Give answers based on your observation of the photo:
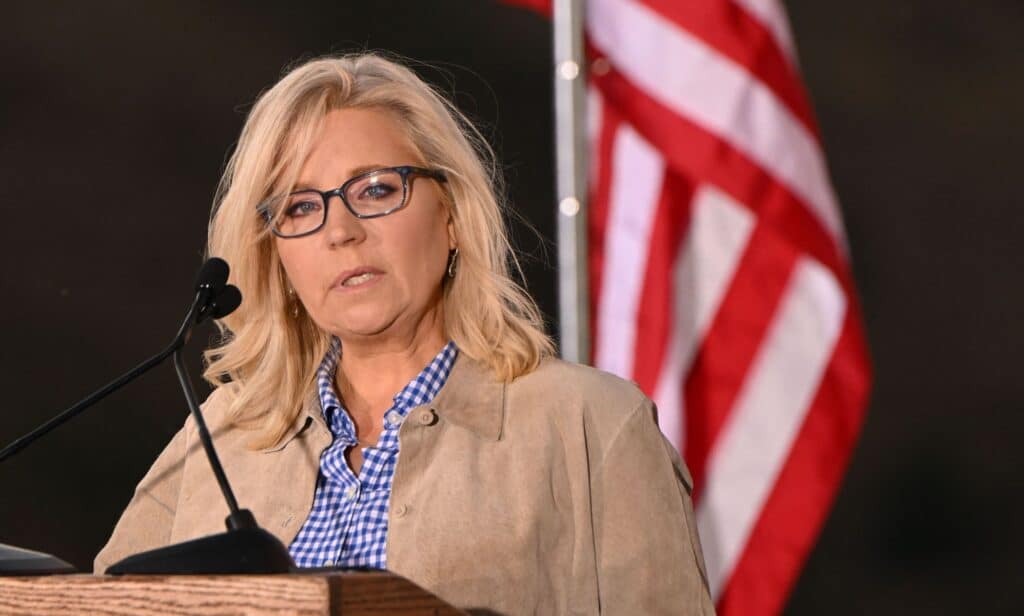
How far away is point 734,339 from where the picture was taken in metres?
2.90

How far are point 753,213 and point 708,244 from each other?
11cm

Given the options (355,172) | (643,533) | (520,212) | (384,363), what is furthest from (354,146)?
(520,212)

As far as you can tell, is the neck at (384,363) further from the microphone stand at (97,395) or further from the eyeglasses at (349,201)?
the microphone stand at (97,395)

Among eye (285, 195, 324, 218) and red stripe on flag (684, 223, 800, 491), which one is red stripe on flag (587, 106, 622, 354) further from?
eye (285, 195, 324, 218)

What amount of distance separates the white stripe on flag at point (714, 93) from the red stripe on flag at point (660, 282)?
153mm

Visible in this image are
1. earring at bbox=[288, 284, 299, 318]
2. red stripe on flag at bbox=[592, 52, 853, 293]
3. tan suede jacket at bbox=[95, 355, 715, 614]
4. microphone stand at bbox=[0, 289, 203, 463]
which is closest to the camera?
microphone stand at bbox=[0, 289, 203, 463]

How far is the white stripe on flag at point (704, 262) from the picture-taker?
291cm

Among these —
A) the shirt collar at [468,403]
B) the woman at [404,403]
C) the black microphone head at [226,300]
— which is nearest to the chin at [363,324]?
the woman at [404,403]

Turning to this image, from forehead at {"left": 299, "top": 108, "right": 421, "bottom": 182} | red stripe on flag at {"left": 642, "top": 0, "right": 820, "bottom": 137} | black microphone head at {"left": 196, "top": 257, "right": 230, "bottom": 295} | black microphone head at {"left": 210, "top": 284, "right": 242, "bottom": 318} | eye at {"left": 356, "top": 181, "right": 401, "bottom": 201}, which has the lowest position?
black microphone head at {"left": 210, "top": 284, "right": 242, "bottom": 318}

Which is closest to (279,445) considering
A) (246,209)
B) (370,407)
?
(370,407)

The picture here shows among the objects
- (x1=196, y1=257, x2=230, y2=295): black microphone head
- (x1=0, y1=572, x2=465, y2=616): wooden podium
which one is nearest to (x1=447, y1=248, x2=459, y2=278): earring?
(x1=196, y1=257, x2=230, y2=295): black microphone head

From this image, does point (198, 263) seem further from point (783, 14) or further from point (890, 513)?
Result: point (890, 513)

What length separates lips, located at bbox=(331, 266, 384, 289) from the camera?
6.24ft

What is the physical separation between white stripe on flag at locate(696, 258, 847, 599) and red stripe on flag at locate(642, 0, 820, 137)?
35 centimetres
